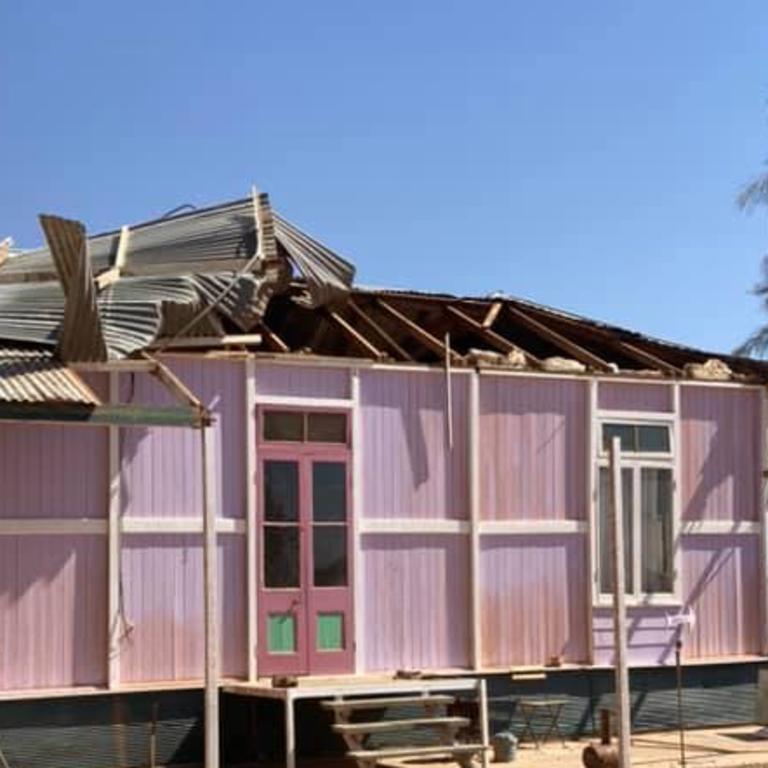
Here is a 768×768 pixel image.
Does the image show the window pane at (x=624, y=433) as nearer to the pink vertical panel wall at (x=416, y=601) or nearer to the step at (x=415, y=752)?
the pink vertical panel wall at (x=416, y=601)

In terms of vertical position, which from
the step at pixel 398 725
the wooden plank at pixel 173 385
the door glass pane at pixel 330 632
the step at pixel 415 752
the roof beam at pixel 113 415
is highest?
the wooden plank at pixel 173 385

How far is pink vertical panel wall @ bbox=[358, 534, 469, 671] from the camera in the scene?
15.9m

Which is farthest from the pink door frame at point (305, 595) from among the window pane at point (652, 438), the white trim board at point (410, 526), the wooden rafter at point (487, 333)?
the window pane at point (652, 438)

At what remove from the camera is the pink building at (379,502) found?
1441cm

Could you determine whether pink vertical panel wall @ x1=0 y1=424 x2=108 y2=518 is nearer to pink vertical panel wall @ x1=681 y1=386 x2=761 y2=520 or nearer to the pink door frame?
the pink door frame

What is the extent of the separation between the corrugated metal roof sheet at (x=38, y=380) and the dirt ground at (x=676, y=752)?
470 cm

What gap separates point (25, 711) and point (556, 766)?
15.4ft

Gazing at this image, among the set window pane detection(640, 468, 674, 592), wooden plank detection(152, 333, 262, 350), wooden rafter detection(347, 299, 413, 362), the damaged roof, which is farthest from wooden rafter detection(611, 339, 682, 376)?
wooden plank detection(152, 333, 262, 350)

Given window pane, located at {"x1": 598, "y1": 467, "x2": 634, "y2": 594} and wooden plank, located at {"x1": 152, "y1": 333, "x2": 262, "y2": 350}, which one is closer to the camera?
wooden plank, located at {"x1": 152, "y1": 333, "x2": 262, "y2": 350}

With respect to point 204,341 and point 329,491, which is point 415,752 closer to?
point 329,491

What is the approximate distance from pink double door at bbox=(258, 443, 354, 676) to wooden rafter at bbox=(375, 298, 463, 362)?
154 cm

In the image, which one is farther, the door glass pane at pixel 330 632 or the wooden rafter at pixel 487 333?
the wooden rafter at pixel 487 333

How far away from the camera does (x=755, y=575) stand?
1819 centimetres

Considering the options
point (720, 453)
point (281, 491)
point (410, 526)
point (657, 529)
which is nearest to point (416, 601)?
point (410, 526)
